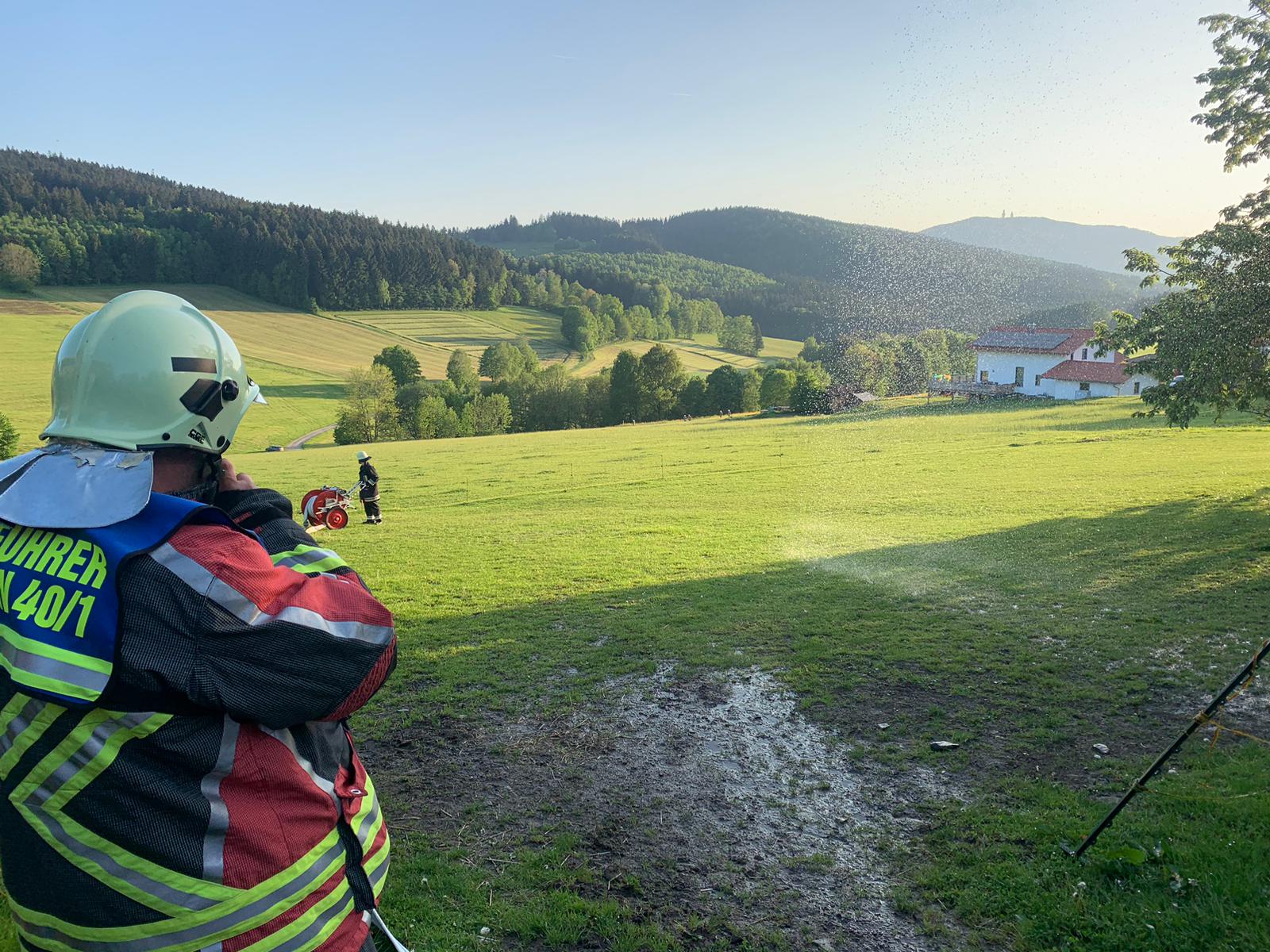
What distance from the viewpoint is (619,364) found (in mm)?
77500

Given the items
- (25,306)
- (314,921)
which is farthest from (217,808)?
(25,306)

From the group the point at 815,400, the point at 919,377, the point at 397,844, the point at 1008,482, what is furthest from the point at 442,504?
the point at 919,377

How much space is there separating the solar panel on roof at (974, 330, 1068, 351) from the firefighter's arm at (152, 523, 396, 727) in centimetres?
8067

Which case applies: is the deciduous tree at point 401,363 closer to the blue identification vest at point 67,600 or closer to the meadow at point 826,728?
the meadow at point 826,728

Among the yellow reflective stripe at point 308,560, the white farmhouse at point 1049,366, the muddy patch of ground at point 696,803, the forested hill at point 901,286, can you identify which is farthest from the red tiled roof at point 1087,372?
the yellow reflective stripe at point 308,560

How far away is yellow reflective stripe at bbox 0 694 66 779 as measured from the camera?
195 cm

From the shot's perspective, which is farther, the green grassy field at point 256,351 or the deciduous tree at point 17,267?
the deciduous tree at point 17,267

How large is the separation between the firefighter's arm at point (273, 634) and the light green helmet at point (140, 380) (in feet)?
1.64

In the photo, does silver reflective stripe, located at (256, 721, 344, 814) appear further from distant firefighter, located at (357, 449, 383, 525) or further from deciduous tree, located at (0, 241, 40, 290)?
deciduous tree, located at (0, 241, 40, 290)

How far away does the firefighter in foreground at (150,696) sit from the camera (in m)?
1.92

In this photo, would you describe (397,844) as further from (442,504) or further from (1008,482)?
(1008,482)

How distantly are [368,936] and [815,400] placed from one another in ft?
225

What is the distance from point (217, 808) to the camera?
81.2 inches

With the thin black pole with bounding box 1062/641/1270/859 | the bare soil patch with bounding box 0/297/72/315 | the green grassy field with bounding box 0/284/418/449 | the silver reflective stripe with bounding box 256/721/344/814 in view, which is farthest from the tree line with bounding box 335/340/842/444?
the silver reflective stripe with bounding box 256/721/344/814
